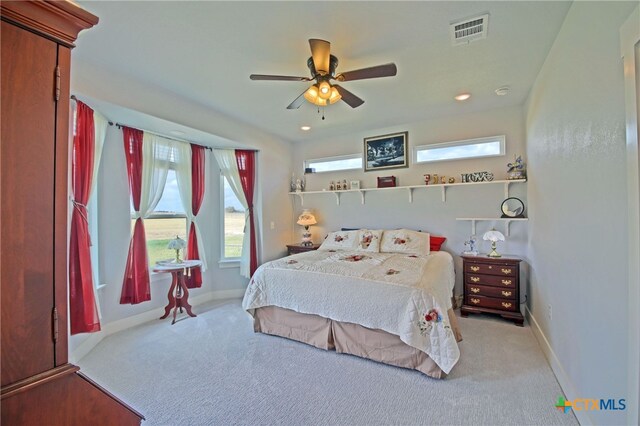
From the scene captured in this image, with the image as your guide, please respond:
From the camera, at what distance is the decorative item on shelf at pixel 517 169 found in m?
3.51

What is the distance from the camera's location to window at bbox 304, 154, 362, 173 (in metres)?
4.80

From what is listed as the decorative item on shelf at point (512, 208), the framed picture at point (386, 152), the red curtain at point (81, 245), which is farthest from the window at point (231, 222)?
the decorative item on shelf at point (512, 208)

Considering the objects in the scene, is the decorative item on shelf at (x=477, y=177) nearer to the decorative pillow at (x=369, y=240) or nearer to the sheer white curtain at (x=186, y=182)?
the decorative pillow at (x=369, y=240)

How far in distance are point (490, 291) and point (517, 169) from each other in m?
1.61

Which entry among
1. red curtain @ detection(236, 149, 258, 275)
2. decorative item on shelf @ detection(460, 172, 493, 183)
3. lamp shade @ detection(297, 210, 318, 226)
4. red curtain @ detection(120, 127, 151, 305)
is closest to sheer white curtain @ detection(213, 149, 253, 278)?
red curtain @ detection(236, 149, 258, 275)

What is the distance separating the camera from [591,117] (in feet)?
5.16

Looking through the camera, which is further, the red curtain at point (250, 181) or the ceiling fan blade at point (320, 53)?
the red curtain at point (250, 181)

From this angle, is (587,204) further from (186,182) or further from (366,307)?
(186,182)

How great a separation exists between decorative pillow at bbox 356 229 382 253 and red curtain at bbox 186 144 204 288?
8.01 feet

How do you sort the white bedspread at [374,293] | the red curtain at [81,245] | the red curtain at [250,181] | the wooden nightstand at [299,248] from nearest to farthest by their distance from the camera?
the white bedspread at [374,293]
the red curtain at [81,245]
the red curtain at [250,181]
the wooden nightstand at [299,248]

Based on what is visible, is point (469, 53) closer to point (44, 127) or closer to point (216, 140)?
point (44, 127)

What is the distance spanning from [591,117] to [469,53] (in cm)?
121

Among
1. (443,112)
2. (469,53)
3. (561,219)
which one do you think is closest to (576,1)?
(469,53)

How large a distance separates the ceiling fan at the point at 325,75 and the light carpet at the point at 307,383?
95.6 inches
